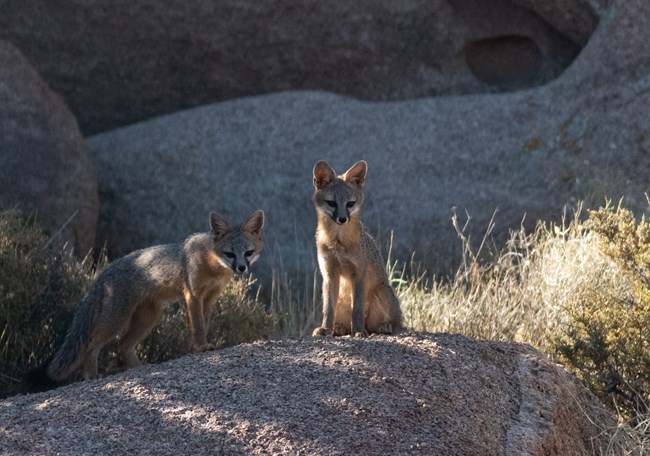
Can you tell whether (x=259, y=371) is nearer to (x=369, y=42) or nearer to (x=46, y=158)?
(x=46, y=158)

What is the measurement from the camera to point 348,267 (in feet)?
21.7

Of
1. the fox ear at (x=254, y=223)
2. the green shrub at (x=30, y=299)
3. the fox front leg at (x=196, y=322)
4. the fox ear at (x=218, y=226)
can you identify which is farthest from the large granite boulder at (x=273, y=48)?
the fox front leg at (x=196, y=322)

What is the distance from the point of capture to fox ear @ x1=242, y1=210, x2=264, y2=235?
734 centimetres

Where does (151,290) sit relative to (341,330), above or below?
above

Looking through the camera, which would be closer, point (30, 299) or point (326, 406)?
point (326, 406)

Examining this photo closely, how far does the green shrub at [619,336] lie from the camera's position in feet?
20.7

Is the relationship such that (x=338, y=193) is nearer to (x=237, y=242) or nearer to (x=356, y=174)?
(x=356, y=174)

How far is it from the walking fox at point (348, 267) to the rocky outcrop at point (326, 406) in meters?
0.92

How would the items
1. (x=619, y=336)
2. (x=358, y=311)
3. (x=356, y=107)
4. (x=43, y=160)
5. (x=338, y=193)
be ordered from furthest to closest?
(x=356, y=107), (x=43, y=160), (x=338, y=193), (x=358, y=311), (x=619, y=336)

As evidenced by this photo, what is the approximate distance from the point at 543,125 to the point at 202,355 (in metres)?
5.77

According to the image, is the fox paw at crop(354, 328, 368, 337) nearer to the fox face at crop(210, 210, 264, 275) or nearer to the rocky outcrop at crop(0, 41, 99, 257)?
the fox face at crop(210, 210, 264, 275)

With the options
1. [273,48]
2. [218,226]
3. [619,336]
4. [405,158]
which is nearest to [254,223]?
[218,226]

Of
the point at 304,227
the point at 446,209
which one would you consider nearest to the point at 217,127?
the point at 304,227

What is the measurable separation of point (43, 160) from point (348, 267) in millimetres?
4530
